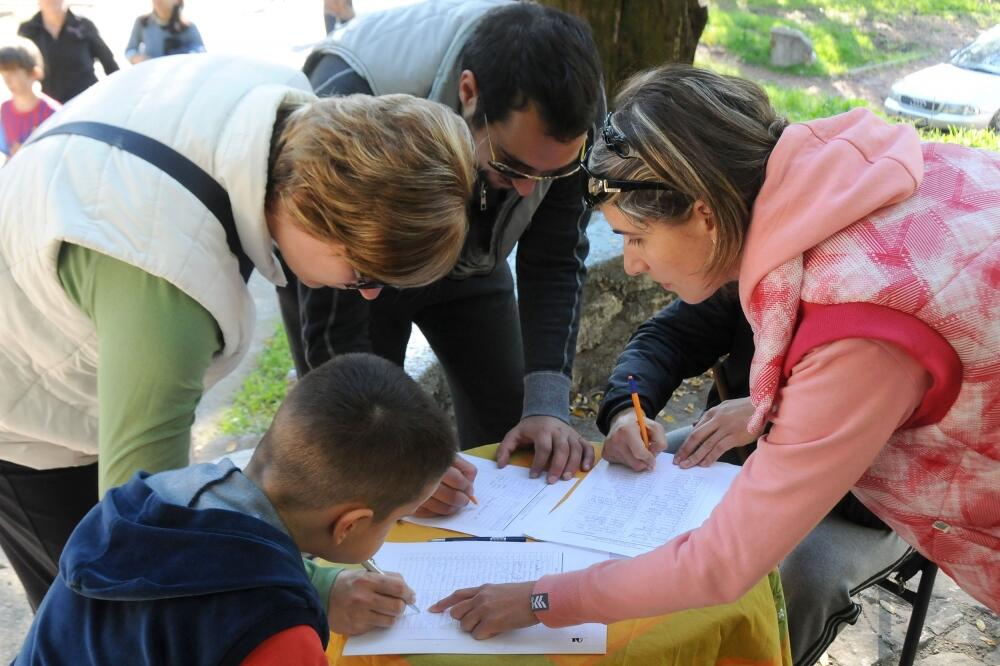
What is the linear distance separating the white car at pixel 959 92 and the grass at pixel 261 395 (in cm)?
677

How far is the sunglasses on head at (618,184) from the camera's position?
1.35 metres

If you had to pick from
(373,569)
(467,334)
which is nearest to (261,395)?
(467,334)

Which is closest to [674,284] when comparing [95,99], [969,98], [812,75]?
[95,99]

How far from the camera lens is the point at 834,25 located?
13.8 metres

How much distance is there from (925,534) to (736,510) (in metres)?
0.35

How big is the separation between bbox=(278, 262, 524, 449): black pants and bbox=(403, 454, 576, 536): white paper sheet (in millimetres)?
522

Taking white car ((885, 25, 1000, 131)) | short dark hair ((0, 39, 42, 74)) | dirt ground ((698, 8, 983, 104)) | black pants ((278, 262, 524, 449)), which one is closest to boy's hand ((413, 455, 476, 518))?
black pants ((278, 262, 524, 449))

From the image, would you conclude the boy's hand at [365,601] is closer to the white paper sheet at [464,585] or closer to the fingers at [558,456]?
the white paper sheet at [464,585]

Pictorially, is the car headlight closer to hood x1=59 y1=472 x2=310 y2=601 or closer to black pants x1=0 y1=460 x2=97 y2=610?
black pants x1=0 y1=460 x2=97 y2=610

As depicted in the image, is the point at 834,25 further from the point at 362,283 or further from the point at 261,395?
the point at 362,283

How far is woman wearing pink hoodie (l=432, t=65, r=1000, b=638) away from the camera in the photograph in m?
1.19

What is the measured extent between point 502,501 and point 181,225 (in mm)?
862

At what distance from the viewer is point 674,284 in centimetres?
149

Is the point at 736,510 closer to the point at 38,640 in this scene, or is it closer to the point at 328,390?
the point at 328,390
